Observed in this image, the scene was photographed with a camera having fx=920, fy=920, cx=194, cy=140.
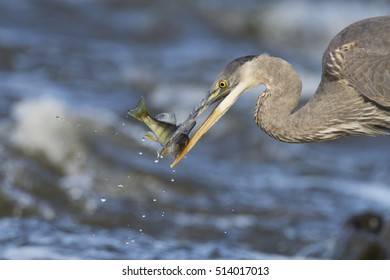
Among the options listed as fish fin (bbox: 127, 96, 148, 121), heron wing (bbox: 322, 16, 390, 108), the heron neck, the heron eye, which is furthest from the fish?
heron wing (bbox: 322, 16, 390, 108)

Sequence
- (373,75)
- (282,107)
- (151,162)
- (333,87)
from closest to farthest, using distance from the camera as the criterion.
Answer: (282,107), (373,75), (333,87), (151,162)

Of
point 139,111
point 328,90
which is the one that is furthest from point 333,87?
point 139,111

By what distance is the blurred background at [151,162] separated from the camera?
7.65 meters

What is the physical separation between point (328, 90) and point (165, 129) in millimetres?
1165

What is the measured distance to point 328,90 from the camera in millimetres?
6047

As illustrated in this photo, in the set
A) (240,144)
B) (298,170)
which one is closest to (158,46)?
(240,144)

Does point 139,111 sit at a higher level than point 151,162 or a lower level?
lower

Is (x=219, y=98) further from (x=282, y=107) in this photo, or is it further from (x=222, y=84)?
(x=282, y=107)

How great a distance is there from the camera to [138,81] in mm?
12141

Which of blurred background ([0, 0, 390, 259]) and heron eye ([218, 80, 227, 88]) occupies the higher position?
blurred background ([0, 0, 390, 259])

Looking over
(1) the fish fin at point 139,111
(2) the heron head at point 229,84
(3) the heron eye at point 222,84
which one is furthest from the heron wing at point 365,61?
(1) the fish fin at point 139,111

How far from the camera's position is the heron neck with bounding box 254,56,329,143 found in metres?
5.63

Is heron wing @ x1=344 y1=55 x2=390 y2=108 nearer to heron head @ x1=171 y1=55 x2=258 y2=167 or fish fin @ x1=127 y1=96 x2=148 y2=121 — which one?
heron head @ x1=171 y1=55 x2=258 y2=167

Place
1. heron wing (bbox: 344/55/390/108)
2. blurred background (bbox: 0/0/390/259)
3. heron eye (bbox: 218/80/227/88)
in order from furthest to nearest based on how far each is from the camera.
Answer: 1. blurred background (bbox: 0/0/390/259)
2. heron wing (bbox: 344/55/390/108)
3. heron eye (bbox: 218/80/227/88)
